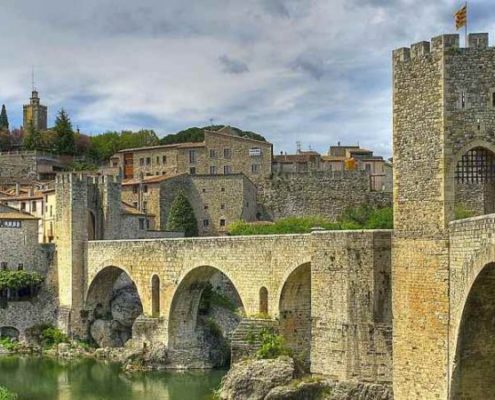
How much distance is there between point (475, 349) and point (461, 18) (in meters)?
7.71

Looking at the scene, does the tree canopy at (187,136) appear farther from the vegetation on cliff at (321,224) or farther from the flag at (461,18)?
the flag at (461,18)

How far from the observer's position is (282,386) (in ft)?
83.6

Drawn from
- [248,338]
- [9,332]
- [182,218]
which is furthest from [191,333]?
[182,218]

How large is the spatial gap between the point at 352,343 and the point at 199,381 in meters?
12.3

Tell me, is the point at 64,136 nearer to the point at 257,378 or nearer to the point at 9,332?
the point at 9,332

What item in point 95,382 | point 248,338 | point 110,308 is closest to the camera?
point 248,338

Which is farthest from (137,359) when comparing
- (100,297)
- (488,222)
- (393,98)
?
(488,222)

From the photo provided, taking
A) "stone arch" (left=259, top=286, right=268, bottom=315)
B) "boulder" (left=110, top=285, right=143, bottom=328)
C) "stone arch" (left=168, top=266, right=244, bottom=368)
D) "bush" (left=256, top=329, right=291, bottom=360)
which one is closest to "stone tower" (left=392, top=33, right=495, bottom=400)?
"bush" (left=256, top=329, right=291, bottom=360)

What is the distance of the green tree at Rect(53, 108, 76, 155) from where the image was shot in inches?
3157

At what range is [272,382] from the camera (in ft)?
85.3

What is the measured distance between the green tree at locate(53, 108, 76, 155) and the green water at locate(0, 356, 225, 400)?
4211 centimetres

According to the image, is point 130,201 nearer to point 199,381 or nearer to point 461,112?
point 199,381

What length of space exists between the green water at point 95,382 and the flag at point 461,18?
16145mm

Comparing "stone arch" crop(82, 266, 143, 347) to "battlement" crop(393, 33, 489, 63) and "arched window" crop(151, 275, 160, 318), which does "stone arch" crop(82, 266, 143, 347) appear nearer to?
"arched window" crop(151, 275, 160, 318)
